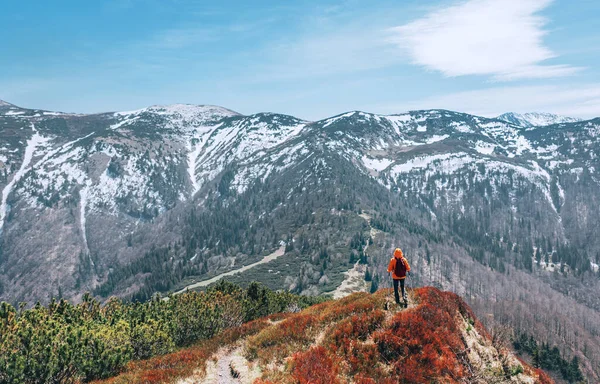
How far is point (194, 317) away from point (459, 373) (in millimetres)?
33043

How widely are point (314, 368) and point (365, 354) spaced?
350cm

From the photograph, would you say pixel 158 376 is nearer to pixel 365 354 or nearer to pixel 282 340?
pixel 282 340

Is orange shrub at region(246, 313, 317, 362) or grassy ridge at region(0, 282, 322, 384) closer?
orange shrub at region(246, 313, 317, 362)

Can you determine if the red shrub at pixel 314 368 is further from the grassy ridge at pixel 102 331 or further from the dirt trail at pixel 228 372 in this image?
the grassy ridge at pixel 102 331

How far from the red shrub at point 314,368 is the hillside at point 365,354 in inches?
2.3

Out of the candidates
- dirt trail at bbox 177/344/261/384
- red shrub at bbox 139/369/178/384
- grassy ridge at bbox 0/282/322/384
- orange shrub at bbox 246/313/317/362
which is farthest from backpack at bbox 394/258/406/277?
grassy ridge at bbox 0/282/322/384

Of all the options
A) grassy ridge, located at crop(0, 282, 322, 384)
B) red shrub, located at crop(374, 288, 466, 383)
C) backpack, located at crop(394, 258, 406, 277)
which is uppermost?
backpack, located at crop(394, 258, 406, 277)

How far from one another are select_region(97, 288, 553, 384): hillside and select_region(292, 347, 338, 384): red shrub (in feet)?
0.19

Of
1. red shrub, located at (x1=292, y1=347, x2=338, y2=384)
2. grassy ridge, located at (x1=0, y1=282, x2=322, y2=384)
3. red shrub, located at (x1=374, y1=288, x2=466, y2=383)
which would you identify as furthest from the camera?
grassy ridge, located at (x1=0, y1=282, x2=322, y2=384)

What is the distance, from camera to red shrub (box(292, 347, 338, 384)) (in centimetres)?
1981

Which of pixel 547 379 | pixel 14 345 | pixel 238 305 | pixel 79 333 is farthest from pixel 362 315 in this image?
pixel 238 305

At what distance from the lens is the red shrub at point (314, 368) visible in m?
19.8

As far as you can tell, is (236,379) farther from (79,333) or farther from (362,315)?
(79,333)

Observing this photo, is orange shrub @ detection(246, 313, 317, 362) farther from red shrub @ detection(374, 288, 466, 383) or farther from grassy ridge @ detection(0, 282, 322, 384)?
grassy ridge @ detection(0, 282, 322, 384)
